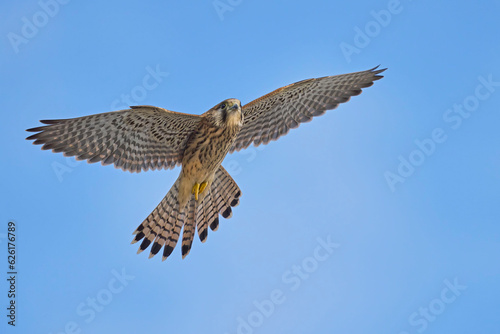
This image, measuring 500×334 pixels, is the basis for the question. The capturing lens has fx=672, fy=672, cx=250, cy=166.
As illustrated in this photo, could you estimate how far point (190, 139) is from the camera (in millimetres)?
9648

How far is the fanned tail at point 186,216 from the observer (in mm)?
9789

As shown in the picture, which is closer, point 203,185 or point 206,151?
point 206,151

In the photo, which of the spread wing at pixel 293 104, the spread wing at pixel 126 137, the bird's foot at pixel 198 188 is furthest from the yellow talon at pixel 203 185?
the spread wing at pixel 293 104

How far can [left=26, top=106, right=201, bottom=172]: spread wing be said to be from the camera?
9.00m

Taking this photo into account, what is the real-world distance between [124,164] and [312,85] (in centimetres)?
296

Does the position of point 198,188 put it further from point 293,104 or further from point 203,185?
point 293,104

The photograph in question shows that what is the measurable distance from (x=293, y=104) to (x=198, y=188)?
190 centimetres

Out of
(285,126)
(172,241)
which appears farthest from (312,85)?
(172,241)

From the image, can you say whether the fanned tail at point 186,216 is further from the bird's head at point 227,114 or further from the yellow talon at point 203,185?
the bird's head at point 227,114

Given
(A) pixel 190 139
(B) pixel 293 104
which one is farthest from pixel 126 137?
(B) pixel 293 104

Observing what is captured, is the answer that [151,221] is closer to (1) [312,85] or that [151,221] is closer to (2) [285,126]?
(2) [285,126]

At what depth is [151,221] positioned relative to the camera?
9875 millimetres

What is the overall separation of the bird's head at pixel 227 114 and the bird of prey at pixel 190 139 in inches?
0.5

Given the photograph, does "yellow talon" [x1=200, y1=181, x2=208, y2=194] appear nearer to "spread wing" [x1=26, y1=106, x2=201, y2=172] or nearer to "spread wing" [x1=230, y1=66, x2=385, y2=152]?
"spread wing" [x1=26, y1=106, x2=201, y2=172]
